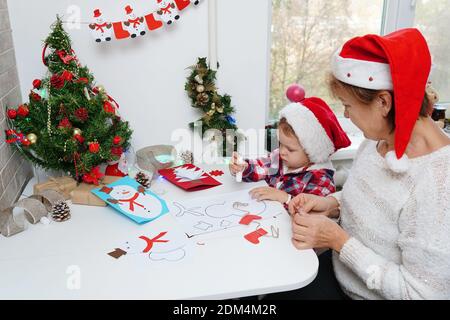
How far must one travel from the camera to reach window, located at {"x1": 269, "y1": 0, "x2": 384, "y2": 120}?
1812 millimetres

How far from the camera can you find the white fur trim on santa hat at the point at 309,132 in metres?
1.31

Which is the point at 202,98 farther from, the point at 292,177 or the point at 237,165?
the point at 292,177

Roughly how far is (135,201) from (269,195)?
0.40m

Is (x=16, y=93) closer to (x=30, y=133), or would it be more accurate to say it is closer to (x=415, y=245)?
(x=30, y=133)

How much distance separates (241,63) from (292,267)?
932 mm

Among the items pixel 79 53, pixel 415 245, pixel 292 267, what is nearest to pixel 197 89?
pixel 79 53

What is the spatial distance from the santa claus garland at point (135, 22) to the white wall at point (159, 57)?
29 mm

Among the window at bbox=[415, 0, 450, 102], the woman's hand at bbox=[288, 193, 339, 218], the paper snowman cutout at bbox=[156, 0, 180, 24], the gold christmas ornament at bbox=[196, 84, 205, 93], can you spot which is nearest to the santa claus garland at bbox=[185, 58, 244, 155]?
the gold christmas ornament at bbox=[196, 84, 205, 93]

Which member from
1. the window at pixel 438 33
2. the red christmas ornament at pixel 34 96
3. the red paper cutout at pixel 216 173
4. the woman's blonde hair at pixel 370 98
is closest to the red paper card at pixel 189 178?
the red paper cutout at pixel 216 173

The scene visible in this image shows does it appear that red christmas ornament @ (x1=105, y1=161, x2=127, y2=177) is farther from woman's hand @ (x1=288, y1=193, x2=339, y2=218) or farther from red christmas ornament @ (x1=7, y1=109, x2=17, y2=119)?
woman's hand @ (x1=288, y1=193, x2=339, y2=218)

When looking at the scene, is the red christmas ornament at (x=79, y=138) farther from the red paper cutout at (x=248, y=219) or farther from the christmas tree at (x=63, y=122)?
the red paper cutout at (x=248, y=219)
